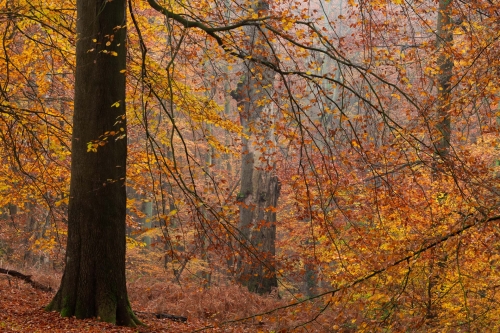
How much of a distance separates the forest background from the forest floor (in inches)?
2.9

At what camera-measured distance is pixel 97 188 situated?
6863 millimetres

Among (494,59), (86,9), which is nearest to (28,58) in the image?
(86,9)

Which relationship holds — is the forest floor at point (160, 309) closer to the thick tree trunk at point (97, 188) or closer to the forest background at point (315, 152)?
the forest background at point (315, 152)

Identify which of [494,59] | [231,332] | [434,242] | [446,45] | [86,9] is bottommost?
[231,332]

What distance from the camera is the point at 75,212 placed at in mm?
7059

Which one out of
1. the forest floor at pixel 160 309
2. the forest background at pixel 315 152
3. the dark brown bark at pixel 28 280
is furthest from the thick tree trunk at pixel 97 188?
the dark brown bark at pixel 28 280

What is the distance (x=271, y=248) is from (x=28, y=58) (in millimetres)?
7406

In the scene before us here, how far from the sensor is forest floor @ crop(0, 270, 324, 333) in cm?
662

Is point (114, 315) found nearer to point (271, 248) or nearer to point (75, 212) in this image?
point (75, 212)

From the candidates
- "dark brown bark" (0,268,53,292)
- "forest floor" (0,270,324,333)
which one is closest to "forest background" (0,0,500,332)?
"forest floor" (0,270,324,333)

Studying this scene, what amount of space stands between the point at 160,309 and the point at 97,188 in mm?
3769

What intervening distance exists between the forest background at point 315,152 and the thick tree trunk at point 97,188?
13 cm

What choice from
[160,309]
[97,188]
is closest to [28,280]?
[160,309]

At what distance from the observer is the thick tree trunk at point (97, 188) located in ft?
22.9
